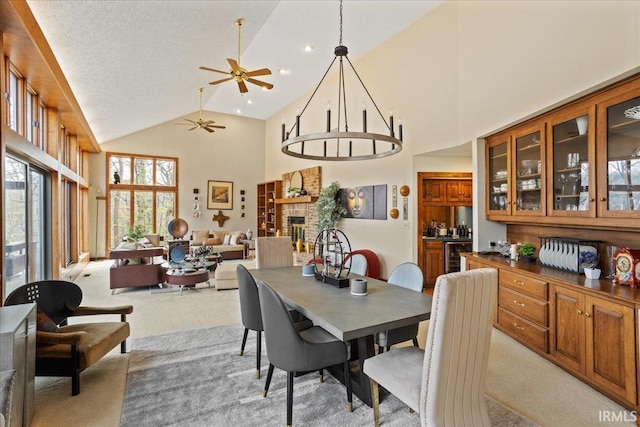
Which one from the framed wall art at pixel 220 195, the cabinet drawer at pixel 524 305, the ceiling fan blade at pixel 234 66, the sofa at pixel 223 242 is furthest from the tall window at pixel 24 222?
the framed wall art at pixel 220 195

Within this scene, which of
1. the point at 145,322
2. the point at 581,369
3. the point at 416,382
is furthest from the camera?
the point at 145,322

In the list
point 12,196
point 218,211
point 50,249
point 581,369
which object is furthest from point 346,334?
point 218,211

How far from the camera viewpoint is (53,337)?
2.46 metres

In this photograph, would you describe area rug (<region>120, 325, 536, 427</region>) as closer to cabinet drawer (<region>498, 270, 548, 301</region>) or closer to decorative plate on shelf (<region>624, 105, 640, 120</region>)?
cabinet drawer (<region>498, 270, 548, 301</region>)

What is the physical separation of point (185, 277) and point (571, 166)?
5367mm

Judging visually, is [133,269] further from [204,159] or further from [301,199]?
[204,159]

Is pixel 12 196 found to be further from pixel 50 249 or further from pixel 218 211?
pixel 218 211

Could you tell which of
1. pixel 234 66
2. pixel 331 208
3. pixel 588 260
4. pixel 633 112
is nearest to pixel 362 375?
pixel 588 260

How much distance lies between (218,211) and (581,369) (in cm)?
1036

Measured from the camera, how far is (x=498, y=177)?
13.7ft

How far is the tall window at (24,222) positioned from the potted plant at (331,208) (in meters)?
5.05

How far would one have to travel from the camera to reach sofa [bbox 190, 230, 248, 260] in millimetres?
9475

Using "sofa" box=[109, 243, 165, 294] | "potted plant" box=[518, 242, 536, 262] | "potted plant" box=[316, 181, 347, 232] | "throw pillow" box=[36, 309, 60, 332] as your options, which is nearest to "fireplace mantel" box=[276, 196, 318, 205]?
"potted plant" box=[316, 181, 347, 232]

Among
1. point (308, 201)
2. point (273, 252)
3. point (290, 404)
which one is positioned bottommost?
point (290, 404)
